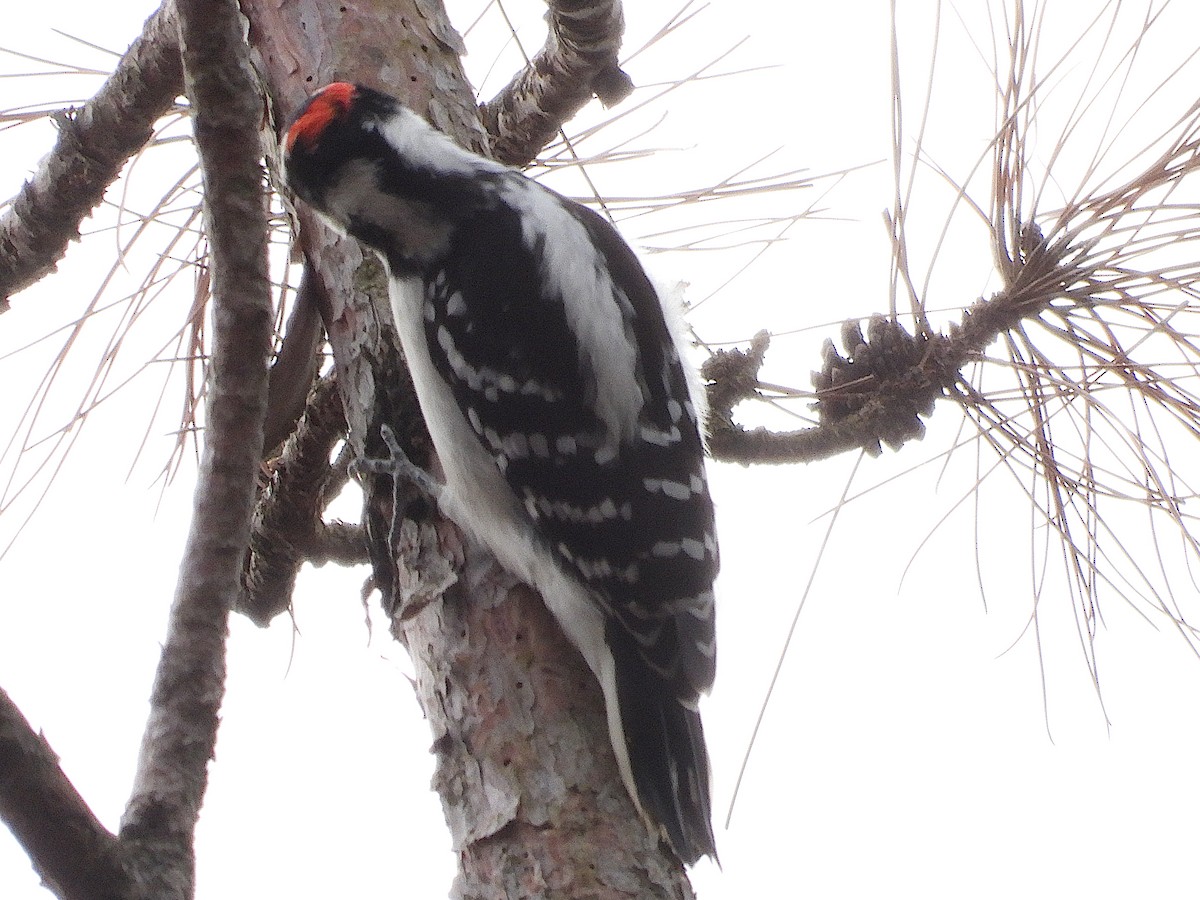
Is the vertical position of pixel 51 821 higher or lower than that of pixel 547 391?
lower

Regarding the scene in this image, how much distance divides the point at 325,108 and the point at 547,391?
1.69 feet

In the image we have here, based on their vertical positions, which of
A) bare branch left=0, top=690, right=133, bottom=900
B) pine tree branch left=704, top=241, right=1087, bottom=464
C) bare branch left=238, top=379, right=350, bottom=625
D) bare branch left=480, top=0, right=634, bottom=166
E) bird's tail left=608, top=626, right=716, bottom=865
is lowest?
bare branch left=0, top=690, right=133, bottom=900

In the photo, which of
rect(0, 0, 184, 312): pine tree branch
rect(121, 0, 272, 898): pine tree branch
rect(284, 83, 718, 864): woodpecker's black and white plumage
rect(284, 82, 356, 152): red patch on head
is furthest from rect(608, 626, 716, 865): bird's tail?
rect(0, 0, 184, 312): pine tree branch

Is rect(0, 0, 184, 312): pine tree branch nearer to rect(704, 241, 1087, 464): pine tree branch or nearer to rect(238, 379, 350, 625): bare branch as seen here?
rect(238, 379, 350, 625): bare branch

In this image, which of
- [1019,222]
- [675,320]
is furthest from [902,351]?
[675,320]

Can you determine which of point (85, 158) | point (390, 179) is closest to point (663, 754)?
point (390, 179)

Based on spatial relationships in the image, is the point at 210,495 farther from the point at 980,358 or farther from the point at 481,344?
the point at 980,358

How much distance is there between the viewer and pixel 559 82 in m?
1.97

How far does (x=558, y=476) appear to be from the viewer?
1.77 meters

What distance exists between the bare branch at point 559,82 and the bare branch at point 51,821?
1.29 metres

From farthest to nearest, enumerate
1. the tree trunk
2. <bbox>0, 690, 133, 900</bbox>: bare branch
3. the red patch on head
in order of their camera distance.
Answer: the red patch on head
the tree trunk
<bbox>0, 690, 133, 900</bbox>: bare branch

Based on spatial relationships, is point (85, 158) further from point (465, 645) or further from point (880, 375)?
point (880, 375)

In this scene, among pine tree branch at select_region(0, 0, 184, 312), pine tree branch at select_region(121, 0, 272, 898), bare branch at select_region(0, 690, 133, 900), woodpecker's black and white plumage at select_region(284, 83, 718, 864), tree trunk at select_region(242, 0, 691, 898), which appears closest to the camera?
bare branch at select_region(0, 690, 133, 900)

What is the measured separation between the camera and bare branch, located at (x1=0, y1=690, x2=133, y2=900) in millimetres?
885
